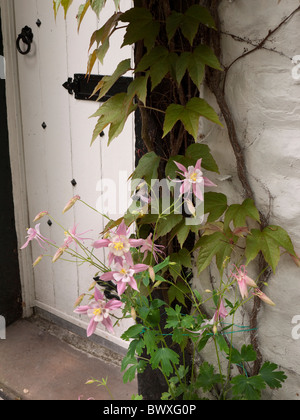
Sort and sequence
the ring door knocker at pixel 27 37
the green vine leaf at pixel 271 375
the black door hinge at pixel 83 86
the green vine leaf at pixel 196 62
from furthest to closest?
the ring door knocker at pixel 27 37 → the black door hinge at pixel 83 86 → the green vine leaf at pixel 271 375 → the green vine leaf at pixel 196 62

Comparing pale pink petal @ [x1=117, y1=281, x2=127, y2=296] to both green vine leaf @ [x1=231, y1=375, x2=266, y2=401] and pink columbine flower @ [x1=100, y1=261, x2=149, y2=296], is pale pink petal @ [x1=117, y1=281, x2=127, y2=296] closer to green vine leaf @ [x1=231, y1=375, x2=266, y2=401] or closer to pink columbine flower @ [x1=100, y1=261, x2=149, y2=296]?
pink columbine flower @ [x1=100, y1=261, x2=149, y2=296]

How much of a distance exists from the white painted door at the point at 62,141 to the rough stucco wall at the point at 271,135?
2.18 feet

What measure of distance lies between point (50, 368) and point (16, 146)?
3.78 feet

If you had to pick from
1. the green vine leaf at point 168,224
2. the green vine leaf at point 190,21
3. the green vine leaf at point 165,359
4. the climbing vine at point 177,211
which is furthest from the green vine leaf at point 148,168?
the green vine leaf at point 165,359

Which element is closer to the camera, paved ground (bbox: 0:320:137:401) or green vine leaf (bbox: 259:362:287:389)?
green vine leaf (bbox: 259:362:287:389)

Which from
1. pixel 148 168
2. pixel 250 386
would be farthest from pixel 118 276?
pixel 250 386

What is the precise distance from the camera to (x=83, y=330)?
2572 mm

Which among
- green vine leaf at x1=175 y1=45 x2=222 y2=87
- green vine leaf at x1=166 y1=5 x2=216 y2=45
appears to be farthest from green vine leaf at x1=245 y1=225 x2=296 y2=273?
green vine leaf at x1=166 y1=5 x2=216 y2=45

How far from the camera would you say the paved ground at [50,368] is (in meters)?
2.24

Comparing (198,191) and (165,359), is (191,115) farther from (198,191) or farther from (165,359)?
(165,359)

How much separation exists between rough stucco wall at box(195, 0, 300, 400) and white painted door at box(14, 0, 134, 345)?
2.18 ft

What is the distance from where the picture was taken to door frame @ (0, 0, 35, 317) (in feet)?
7.88

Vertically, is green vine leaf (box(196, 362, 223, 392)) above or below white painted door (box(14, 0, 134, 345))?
below

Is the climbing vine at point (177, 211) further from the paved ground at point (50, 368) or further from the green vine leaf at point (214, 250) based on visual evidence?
the paved ground at point (50, 368)
